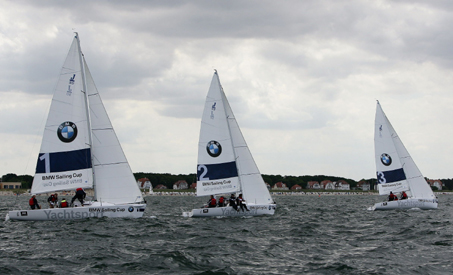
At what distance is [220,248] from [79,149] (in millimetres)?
12502

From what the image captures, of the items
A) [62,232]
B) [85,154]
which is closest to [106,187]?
[85,154]

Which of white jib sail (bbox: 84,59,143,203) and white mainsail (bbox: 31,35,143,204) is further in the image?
white jib sail (bbox: 84,59,143,203)

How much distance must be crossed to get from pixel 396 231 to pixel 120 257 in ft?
44.3

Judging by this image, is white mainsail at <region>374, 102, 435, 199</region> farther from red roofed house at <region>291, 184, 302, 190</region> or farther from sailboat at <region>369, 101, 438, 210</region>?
red roofed house at <region>291, 184, 302, 190</region>

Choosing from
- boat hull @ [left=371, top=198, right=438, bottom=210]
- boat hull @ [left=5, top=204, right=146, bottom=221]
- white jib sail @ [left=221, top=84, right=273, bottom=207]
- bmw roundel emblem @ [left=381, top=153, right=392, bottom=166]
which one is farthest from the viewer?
bmw roundel emblem @ [left=381, top=153, right=392, bottom=166]

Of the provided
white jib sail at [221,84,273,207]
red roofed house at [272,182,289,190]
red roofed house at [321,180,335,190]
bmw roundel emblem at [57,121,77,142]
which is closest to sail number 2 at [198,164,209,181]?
white jib sail at [221,84,273,207]

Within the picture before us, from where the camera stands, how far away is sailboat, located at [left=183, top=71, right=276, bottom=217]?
29641 mm

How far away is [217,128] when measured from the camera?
98.5 feet

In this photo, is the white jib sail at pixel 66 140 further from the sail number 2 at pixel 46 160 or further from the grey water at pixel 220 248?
the grey water at pixel 220 248

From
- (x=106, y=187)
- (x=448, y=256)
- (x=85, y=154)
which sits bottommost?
(x=448, y=256)

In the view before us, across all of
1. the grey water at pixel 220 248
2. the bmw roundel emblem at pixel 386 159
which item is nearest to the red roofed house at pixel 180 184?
the bmw roundel emblem at pixel 386 159

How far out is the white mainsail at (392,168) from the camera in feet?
130

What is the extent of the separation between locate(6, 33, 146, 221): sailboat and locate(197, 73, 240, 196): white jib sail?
5.00m

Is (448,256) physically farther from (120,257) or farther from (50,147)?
(50,147)
